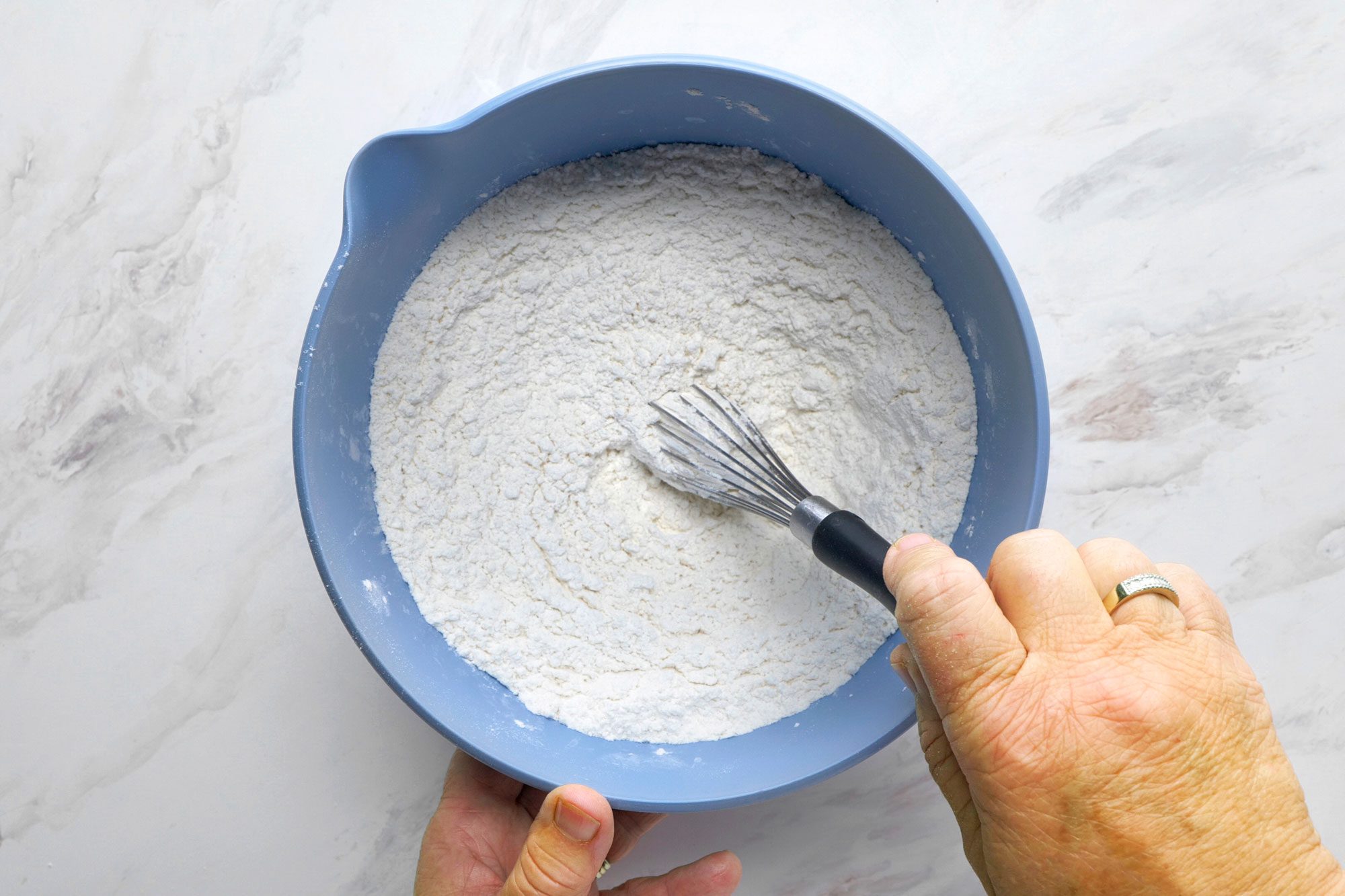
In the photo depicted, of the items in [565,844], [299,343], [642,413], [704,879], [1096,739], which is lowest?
[704,879]

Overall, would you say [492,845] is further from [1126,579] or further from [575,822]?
[1126,579]

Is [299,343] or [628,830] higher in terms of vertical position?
[299,343]

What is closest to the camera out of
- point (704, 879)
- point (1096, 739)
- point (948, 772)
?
point (1096, 739)

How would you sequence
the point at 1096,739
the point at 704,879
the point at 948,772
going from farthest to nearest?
the point at 704,879 < the point at 948,772 < the point at 1096,739

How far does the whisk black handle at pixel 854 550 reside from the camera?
97 cm

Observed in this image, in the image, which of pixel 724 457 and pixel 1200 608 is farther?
pixel 724 457

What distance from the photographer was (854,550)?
1.00 metres

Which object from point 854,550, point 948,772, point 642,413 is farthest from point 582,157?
point 948,772

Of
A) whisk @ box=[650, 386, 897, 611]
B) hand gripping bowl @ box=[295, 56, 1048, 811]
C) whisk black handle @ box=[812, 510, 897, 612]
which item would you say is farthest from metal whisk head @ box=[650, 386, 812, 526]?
hand gripping bowl @ box=[295, 56, 1048, 811]

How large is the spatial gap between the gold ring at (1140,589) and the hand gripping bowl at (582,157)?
15 centimetres

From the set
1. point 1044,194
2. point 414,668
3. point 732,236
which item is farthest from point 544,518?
point 1044,194

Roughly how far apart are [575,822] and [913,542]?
0.48 metres

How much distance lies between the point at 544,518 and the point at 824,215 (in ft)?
1.86

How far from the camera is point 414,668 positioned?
112cm
